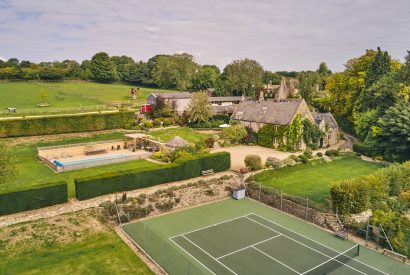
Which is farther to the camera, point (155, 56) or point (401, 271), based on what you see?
point (155, 56)

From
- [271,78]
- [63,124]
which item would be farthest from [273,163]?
[271,78]

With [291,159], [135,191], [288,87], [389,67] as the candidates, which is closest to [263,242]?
[135,191]

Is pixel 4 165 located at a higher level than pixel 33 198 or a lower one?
higher

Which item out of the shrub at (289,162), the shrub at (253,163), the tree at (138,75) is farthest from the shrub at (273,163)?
the tree at (138,75)

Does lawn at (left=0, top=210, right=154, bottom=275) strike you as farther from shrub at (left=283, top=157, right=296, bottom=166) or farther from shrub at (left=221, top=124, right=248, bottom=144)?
shrub at (left=221, top=124, right=248, bottom=144)

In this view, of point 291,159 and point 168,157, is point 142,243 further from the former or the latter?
point 291,159

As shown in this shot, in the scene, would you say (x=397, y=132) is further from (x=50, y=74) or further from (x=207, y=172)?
(x=50, y=74)
